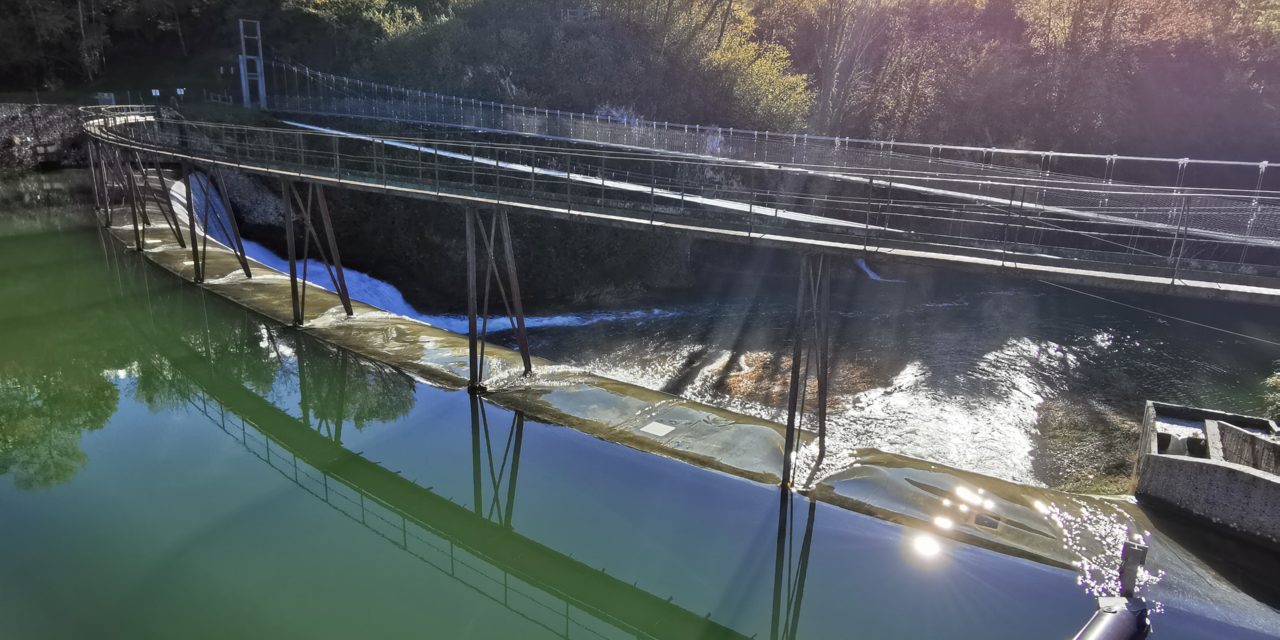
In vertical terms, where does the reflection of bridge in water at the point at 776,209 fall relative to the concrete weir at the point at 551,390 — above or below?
above

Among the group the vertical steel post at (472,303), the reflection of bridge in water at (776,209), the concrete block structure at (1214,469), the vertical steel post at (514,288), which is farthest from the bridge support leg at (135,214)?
the concrete block structure at (1214,469)

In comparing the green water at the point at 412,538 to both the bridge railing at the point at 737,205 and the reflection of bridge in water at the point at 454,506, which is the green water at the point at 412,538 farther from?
the bridge railing at the point at 737,205

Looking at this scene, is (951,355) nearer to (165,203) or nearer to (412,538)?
(412,538)

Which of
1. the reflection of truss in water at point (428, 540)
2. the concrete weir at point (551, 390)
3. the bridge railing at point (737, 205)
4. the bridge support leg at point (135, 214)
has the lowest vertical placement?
the reflection of truss in water at point (428, 540)

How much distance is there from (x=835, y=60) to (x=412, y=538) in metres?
30.0

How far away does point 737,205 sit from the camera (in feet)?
45.2

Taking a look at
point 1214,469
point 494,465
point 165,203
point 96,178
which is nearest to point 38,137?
point 96,178

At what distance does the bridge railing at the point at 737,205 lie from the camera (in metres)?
9.02

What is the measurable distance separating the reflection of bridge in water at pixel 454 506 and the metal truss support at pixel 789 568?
1cm

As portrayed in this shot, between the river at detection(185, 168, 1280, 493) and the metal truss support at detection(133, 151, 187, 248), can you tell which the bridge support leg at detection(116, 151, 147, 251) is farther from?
the river at detection(185, 168, 1280, 493)

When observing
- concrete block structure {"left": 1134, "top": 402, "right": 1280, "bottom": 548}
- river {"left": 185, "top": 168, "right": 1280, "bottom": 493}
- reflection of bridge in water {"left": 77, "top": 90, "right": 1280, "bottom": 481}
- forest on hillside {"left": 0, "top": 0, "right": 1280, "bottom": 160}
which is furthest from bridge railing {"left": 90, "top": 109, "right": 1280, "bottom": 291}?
forest on hillside {"left": 0, "top": 0, "right": 1280, "bottom": 160}

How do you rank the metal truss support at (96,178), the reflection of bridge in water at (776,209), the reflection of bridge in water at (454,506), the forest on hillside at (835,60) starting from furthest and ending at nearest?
the forest on hillside at (835,60), the metal truss support at (96,178), the reflection of bridge in water at (776,209), the reflection of bridge in water at (454,506)

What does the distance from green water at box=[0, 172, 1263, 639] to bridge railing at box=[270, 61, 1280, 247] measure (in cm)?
839

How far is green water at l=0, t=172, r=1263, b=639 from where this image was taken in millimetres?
7453
